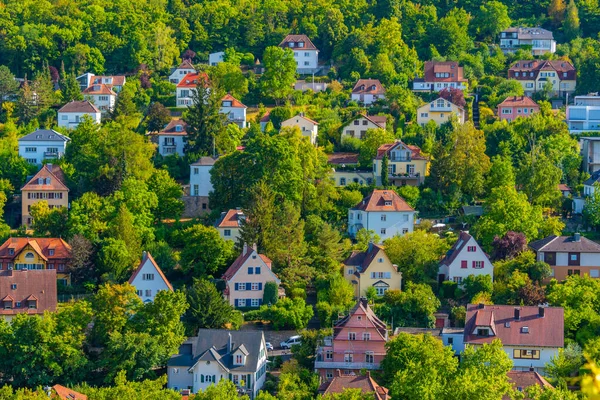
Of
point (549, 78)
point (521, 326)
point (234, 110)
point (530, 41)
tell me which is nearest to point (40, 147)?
point (234, 110)

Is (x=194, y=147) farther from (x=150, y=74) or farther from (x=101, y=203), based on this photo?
(x=150, y=74)

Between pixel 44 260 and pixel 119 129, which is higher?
pixel 119 129

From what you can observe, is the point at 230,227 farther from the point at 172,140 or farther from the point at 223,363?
the point at 172,140

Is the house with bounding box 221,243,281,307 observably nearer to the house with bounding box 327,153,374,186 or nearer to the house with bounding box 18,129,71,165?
the house with bounding box 327,153,374,186

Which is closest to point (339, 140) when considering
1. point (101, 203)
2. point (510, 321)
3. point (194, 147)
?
point (194, 147)

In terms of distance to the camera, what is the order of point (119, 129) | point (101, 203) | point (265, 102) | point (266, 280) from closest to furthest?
point (266, 280) < point (101, 203) < point (119, 129) < point (265, 102)

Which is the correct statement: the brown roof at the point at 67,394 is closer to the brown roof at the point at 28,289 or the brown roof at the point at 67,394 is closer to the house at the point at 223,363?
the house at the point at 223,363

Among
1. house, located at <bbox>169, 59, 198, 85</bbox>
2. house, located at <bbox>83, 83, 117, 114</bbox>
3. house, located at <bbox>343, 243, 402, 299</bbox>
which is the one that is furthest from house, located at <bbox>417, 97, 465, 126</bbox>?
house, located at <bbox>343, 243, 402, 299</bbox>
